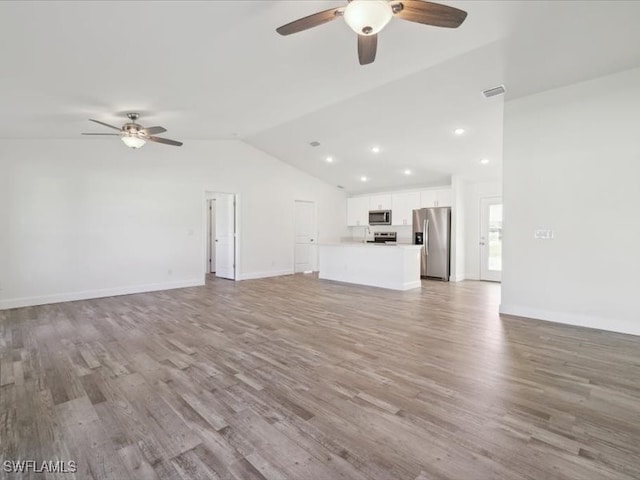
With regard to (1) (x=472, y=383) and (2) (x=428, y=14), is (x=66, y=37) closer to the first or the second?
(2) (x=428, y=14)

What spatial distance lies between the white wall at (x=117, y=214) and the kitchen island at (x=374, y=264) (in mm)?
1669

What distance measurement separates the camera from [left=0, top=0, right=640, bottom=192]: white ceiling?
2205mm

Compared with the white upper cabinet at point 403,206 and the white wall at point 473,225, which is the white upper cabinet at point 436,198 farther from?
the white wall at point 473,225

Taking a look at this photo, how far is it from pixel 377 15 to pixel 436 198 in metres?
6.29

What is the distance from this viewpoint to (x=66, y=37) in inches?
84.7

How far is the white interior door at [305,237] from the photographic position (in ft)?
27.9

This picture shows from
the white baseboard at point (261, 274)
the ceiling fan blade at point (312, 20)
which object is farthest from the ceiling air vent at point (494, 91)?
the white baseboard at point (261, 274)

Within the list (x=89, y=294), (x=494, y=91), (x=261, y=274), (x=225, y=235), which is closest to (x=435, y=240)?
(x=494, y=91)

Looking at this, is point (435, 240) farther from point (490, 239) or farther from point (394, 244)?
point (490, 239)

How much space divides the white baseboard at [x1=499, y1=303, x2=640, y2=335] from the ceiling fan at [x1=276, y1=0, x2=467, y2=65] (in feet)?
12.0

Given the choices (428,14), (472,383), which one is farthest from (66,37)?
(472,383)

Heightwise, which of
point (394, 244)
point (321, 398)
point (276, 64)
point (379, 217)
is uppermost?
point (276, 64)

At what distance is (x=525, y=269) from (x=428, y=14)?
11.5 feet

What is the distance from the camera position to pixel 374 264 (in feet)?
21.2
